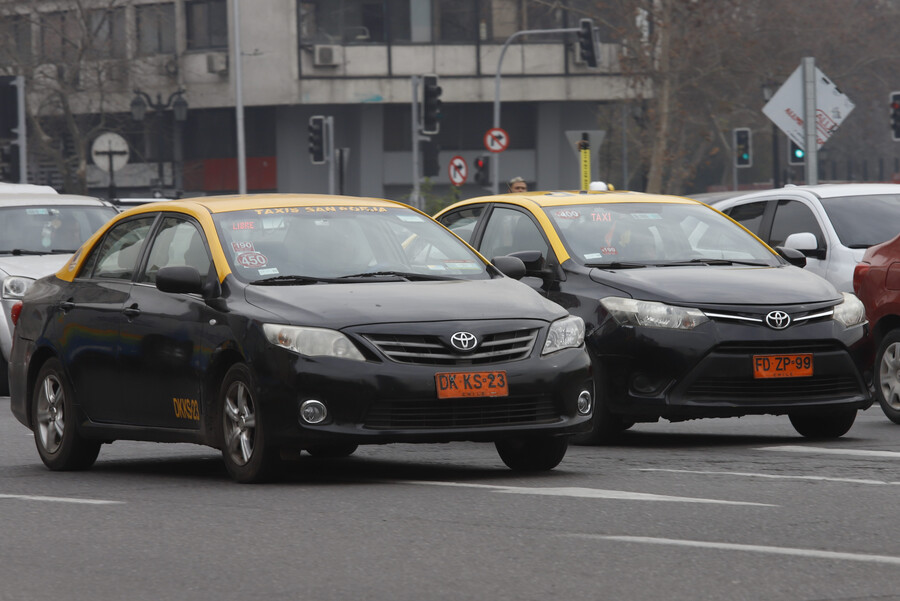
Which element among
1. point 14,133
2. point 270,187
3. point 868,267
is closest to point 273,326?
point 868,267

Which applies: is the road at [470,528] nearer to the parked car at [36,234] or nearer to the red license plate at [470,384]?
the red license plate at [470,384]

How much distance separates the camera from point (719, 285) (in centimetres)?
1095

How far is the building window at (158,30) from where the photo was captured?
62406 mm

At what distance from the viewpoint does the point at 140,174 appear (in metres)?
66.9

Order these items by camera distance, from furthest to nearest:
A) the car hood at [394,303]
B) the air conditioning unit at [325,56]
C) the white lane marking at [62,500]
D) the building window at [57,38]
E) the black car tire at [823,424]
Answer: the air conditioning unit at [325,56]
the building window at [57,38]
the black car tire at [823,424]
the car hood at [394,303]
the white lane marking at [62,500]

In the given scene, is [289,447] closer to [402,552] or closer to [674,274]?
[402,552]

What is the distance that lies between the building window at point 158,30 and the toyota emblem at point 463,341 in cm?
5478

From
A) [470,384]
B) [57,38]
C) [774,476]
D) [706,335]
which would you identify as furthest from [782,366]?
[57,38]

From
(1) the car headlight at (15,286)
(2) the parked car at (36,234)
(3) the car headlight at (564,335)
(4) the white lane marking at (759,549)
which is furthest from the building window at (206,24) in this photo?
(4) the white lane marking at (759,549)

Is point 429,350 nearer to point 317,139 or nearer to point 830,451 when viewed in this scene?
point 830,451

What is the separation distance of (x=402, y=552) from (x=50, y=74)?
175 ft

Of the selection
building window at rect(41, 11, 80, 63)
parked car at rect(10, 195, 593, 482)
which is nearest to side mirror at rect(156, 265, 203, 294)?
parked car at rect(10, 195, 593, 482)

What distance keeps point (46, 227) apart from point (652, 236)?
23.8ft

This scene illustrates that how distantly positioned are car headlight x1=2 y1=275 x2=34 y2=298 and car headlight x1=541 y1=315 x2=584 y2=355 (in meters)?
8.06
